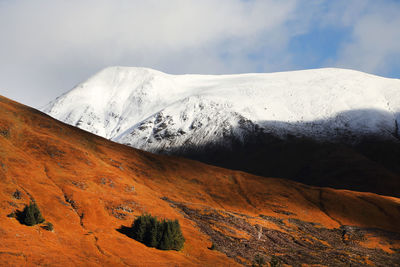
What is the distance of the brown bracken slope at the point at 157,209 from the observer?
31061mm

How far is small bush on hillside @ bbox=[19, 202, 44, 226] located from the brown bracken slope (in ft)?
2.16

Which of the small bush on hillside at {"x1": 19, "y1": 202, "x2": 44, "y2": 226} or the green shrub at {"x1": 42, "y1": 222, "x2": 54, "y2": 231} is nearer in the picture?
the small bush on hillside at {"x1": 19, "y1": 202, "x2": 44, "y2": 226}

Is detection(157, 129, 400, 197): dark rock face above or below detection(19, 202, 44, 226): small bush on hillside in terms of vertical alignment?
above

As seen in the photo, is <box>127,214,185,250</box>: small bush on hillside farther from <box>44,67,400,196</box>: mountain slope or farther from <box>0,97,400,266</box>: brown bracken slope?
<box>44,67,400,196</box>: mountain slope

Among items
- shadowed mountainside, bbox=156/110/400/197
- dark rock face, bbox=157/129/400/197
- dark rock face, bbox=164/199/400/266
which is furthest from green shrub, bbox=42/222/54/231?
shadowed mountainside, bbox=156/110/400/197

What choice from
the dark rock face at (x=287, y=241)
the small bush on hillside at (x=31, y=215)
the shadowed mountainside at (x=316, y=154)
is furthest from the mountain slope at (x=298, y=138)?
the small bush on hillside at (x=31, y=215)

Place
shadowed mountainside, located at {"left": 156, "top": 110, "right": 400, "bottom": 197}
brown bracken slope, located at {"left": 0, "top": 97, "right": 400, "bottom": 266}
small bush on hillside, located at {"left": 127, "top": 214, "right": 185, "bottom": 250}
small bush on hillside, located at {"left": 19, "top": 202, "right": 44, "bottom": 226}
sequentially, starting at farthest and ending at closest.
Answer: shadowed mountainside, located at {"left": 156, "top": 110, "right": 400, "bottom": 197} → small bush on hillside, located at {"left": 127, "top": 214, "right": 185, "bottom": 250} → small bush on hillside, located at {"left": 19, "top": 202, "right": 44, "bottom": 226} → brown bracken slope, located at {"left": 0, "top": 97, "right": 400, "bottom": 266}

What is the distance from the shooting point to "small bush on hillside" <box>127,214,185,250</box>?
34750 mm

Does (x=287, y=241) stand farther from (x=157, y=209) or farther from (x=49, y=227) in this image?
(x=49, y=227)

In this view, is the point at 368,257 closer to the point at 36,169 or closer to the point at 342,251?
the point at 342,251

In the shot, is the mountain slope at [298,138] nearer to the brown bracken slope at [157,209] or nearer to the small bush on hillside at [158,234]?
the brown bracken slope at [157,209]

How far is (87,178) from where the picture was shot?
1836 inches

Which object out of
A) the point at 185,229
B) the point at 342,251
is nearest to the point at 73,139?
the point at 185,229

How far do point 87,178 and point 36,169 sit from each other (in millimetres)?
5937
